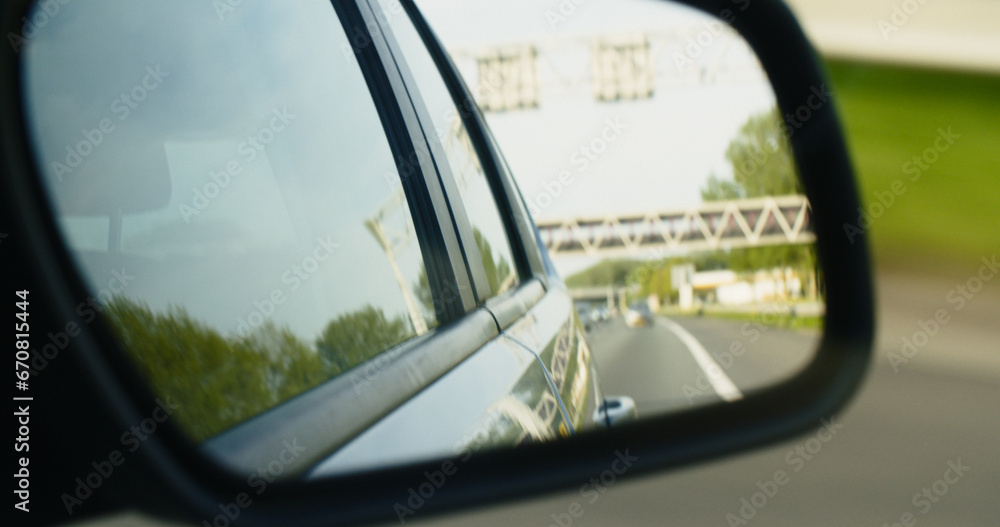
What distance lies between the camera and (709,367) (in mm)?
2615

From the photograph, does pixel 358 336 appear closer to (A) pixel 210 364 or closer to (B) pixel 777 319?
(A) pixel 210 364

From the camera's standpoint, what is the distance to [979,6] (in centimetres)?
1351

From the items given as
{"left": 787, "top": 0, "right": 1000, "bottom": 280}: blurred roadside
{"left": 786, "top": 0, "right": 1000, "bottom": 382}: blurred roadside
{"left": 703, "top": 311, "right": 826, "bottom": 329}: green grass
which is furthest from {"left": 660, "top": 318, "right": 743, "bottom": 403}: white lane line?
{"left": 787, "top": 0, "right": 1000, "bottom": 280}: blurred roadside

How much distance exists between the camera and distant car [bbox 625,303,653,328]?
1.69 meters

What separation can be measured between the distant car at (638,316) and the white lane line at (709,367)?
0.06 metres

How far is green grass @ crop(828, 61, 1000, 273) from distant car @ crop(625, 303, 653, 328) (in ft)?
29.4

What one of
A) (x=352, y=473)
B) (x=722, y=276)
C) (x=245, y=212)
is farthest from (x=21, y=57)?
(x=722, y=276)

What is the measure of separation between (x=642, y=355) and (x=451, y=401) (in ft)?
2.37

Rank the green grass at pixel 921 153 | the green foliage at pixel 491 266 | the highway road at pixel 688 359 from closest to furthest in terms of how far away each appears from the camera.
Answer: the highway road at pixel 688 359 < the green foliage at pixel 491 266 < the green grass at pixel 921 153

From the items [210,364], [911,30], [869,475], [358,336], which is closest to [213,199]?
[210,364]

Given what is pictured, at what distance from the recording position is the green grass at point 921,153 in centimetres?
1054

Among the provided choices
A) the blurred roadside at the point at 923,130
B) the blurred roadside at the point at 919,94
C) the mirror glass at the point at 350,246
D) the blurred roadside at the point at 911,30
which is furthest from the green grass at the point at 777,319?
the blurred roadside at the point at 911,30

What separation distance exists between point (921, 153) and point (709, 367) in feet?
39.6

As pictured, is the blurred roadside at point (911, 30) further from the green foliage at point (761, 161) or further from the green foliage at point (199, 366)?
the green foliage at point (199, 366)
